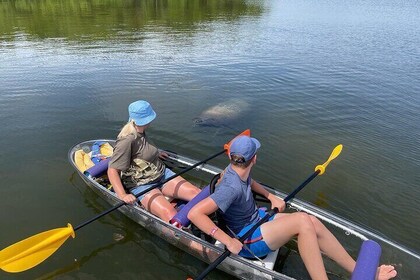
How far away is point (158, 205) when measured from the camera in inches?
232

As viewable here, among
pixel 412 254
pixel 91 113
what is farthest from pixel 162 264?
pixel 91 113

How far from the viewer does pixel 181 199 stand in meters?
6.40

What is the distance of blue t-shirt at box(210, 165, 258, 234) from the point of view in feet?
14.5

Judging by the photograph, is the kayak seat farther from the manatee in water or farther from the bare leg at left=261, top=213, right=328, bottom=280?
the manatee in water

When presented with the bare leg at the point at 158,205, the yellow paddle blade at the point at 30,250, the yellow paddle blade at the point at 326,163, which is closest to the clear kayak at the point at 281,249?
the bare leg at the point at 158,205

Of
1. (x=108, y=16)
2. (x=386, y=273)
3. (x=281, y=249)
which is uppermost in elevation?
(x=108, y=16)

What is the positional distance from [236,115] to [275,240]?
6825 millimetres

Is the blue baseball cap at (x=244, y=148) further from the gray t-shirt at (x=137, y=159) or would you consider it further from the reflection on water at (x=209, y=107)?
the reflection on water at (x=209, y=107)

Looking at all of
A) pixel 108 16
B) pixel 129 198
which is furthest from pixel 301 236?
pixel 108 16

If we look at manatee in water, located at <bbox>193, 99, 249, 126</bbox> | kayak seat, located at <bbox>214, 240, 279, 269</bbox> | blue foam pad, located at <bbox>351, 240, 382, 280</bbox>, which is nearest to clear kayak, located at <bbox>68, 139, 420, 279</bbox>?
kayak seat, located at <bbox>214, 240, 279, 269</bbox>

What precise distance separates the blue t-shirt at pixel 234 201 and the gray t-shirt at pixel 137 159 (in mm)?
1787

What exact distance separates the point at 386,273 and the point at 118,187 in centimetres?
418

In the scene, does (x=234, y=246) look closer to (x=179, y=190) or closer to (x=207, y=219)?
(x=207, y=219)

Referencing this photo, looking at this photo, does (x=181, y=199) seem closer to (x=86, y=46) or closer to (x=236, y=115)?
(x=236, y=115)
